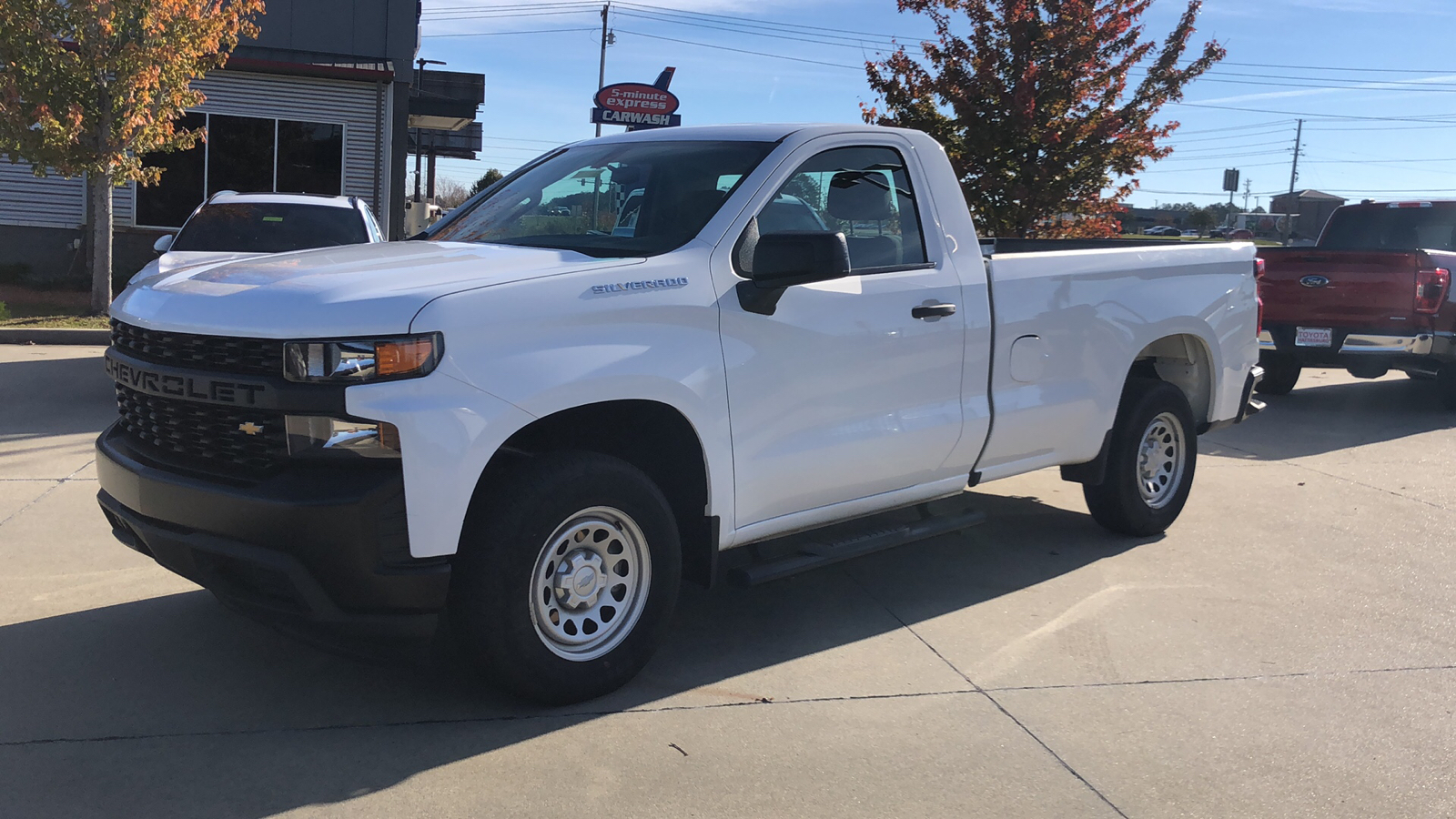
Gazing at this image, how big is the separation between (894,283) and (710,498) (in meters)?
1.29

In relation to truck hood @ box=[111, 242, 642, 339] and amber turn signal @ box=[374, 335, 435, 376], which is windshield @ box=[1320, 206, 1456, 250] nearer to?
truck hood @ box=[111, 242, 642, 339]

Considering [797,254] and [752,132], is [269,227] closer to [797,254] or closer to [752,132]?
[752,132]

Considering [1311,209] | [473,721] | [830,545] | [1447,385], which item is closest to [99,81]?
[830,545]

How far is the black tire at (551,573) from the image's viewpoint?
12.2 feet

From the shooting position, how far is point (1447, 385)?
11.9m

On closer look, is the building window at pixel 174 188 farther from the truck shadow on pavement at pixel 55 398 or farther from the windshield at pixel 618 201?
the windshield at pixel 618 201

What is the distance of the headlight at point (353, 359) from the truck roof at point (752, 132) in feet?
6.29

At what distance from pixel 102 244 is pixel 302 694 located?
43.6 ft

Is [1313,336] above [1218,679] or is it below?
above

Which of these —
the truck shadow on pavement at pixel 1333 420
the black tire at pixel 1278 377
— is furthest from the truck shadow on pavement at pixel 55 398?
the black tire at pixel 1278 377

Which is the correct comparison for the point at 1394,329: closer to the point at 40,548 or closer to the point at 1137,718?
the point at 1137,718

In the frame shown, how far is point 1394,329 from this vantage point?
11.0 m

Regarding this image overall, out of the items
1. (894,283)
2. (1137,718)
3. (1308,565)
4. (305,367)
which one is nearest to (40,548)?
(305,367)

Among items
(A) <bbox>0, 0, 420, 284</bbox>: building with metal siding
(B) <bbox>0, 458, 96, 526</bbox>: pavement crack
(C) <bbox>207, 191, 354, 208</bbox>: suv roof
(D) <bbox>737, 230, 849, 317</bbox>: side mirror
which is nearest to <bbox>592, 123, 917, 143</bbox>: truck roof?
(D) <bbox>737, 230, 849, 317</bbox>: side mirror
